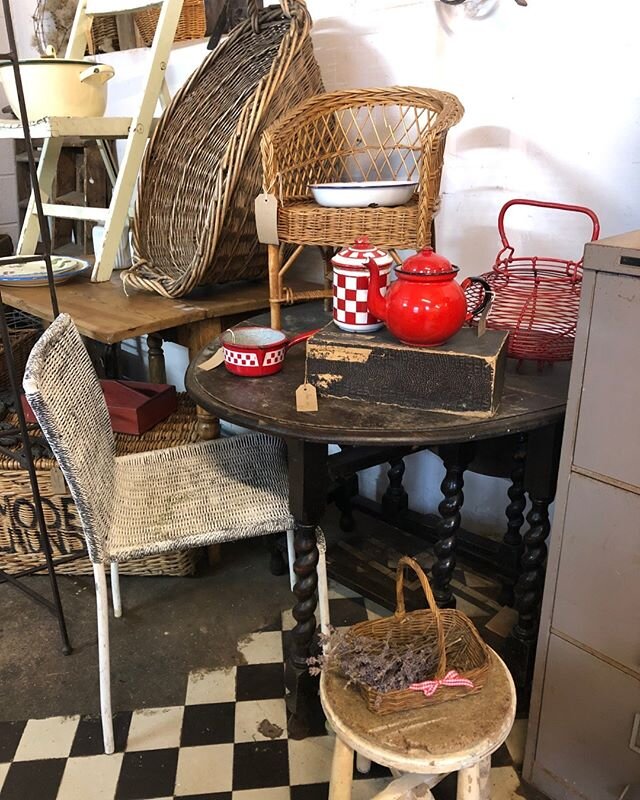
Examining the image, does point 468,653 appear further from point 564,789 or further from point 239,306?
point 239,306

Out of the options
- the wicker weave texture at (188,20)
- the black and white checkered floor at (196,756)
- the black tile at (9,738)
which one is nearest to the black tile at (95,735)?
the black and white checkered floor at (196,756)

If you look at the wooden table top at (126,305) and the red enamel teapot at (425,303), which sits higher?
the red enamel teapot at (425,303)

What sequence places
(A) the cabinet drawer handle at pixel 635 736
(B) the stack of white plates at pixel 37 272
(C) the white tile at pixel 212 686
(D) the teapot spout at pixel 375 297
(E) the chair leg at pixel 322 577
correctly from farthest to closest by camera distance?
1. (B) the stack of white plates at pixel 37 272
2. (C) the white tile at pixel 212 686
3. (E) the chair leg at pixel 322 577
4. (D) the teapot spout at pixel 375 297
5. (A) the cabinet drawer handle at pixel 635 736

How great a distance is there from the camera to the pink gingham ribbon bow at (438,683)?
984 mm

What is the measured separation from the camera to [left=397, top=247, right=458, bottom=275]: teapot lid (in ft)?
3.68

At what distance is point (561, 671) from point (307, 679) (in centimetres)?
51

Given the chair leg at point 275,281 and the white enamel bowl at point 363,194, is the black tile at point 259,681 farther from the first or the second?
the white enamel bowl at point 363,194

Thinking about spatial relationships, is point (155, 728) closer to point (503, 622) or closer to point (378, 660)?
point (378, 660)

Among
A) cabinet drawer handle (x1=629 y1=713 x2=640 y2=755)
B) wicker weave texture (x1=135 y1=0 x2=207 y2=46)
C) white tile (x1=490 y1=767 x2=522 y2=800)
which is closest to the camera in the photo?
cabinet drawer handle (x1=629 y1=713 x2=640 y2=755)

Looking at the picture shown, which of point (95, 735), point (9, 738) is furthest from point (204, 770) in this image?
point (9, 738)

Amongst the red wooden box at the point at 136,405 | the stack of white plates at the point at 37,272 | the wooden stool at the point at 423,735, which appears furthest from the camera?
the stack of white plates at the point at 37,272

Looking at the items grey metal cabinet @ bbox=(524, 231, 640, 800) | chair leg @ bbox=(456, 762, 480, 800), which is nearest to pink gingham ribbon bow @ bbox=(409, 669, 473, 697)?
chair leg @ bbox=(456, 762, 480, 800)

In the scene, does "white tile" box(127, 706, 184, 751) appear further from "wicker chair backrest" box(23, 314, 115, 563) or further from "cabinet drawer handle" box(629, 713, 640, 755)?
"cabinet drawer handle" box(629, 713, 640, 755)

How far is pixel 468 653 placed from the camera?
1106 millimetres
